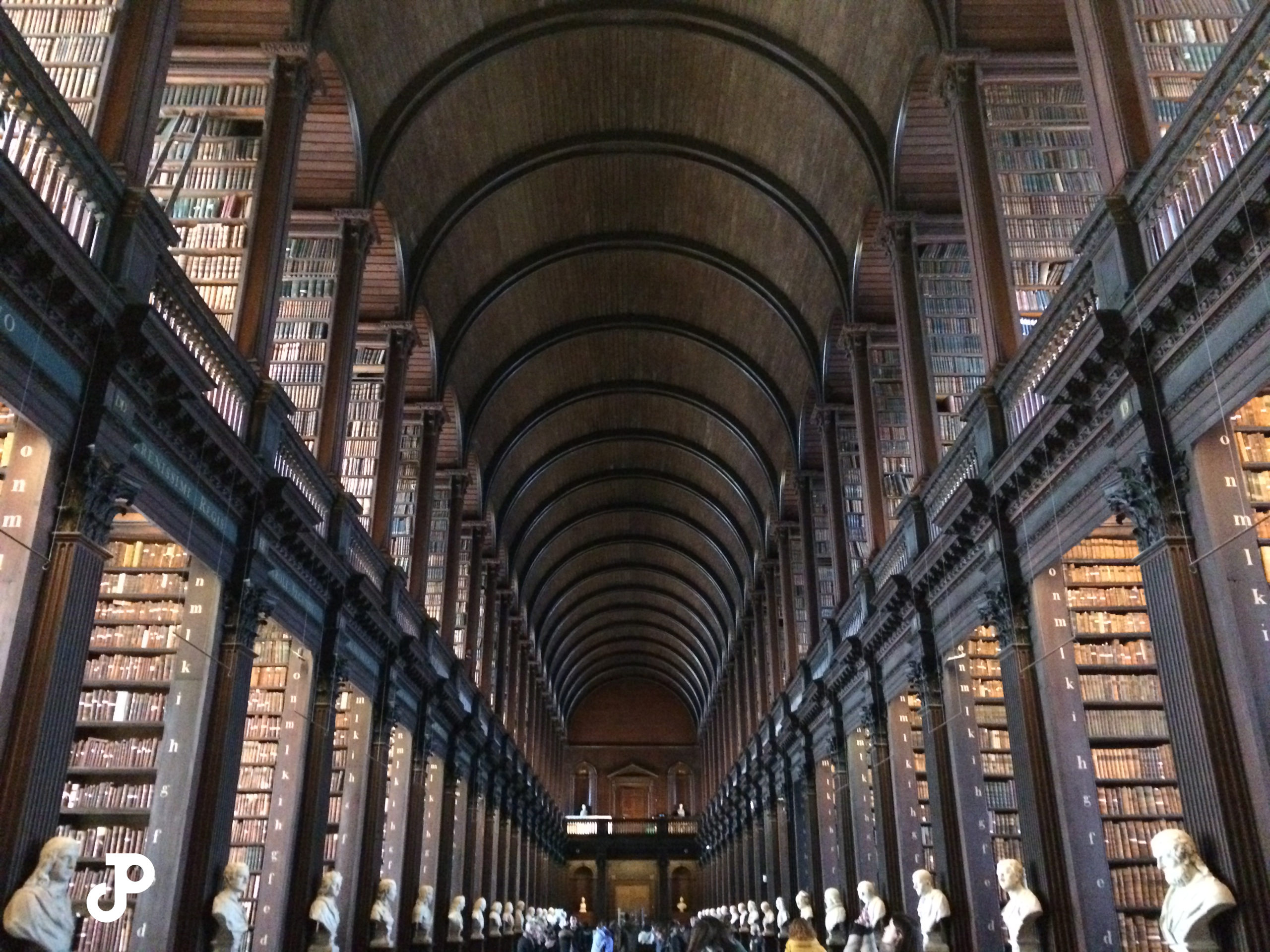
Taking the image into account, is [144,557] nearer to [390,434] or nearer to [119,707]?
[119,707]

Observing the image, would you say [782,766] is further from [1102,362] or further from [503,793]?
[1102,362]

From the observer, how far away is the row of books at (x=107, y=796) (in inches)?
295

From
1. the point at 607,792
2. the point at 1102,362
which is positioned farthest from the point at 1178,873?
the point at 607,792

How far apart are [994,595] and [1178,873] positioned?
3.17 metres

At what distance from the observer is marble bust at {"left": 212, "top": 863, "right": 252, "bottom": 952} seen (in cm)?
700

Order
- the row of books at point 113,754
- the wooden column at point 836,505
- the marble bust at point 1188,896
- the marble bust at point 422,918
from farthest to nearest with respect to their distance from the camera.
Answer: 1. the wooden column at point 836,505
2. the marble bust at point 422,918
3. the row of books at point 113,754
4. the marble bust at point 1188,896

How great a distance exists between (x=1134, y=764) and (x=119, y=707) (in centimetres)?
784

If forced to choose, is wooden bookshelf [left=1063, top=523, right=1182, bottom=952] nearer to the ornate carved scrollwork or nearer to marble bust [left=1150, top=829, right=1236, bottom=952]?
the ornate carved scrollwork

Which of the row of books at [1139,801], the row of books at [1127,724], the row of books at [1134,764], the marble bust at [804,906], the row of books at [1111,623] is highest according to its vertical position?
the row of books at [1111,623]

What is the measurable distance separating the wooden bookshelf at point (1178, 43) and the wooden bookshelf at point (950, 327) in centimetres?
419

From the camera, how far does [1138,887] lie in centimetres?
733

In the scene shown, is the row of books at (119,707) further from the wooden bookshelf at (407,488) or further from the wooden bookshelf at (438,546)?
the wooden bookshelf at (438,546)

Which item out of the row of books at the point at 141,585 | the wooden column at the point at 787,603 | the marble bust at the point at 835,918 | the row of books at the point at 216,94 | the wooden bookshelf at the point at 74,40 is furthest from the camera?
the wooden column at the point at 787,603

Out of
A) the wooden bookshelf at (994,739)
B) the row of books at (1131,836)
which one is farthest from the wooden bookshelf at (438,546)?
the row of books at (1131,836)
